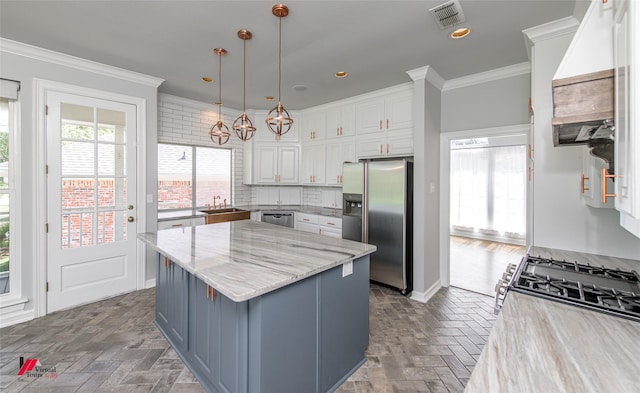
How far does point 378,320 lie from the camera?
9.02ft

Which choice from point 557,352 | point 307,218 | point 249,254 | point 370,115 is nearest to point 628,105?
point 557,352

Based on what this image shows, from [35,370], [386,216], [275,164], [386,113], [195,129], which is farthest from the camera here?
[275,164]

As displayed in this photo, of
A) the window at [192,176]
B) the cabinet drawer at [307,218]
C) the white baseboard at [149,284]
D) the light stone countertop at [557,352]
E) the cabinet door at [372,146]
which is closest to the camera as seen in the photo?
the light stone countertop at [557,352]

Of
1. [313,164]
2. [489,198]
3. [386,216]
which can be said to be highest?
[313,164]

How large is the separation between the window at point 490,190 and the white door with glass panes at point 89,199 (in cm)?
676

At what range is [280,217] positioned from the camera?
15.4ft

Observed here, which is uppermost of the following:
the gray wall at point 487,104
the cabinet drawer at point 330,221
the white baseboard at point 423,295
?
the gray wall at point 487,104

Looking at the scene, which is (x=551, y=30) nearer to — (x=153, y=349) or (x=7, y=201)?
(x=153, y=349)

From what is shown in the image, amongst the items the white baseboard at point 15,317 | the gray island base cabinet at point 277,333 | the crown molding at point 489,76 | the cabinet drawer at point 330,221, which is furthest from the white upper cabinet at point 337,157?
the white baseboard at point 15,317

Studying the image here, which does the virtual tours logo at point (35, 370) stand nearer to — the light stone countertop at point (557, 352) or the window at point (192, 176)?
the window at point (192, 176)

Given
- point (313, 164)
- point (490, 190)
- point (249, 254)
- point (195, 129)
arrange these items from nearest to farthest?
point (249, 254), point (195, 129), point (313, 164), point (490, 190)

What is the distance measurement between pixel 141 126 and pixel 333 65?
7.91 ft

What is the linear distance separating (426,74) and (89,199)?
400cm

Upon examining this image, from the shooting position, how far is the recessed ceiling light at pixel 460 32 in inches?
90.9
